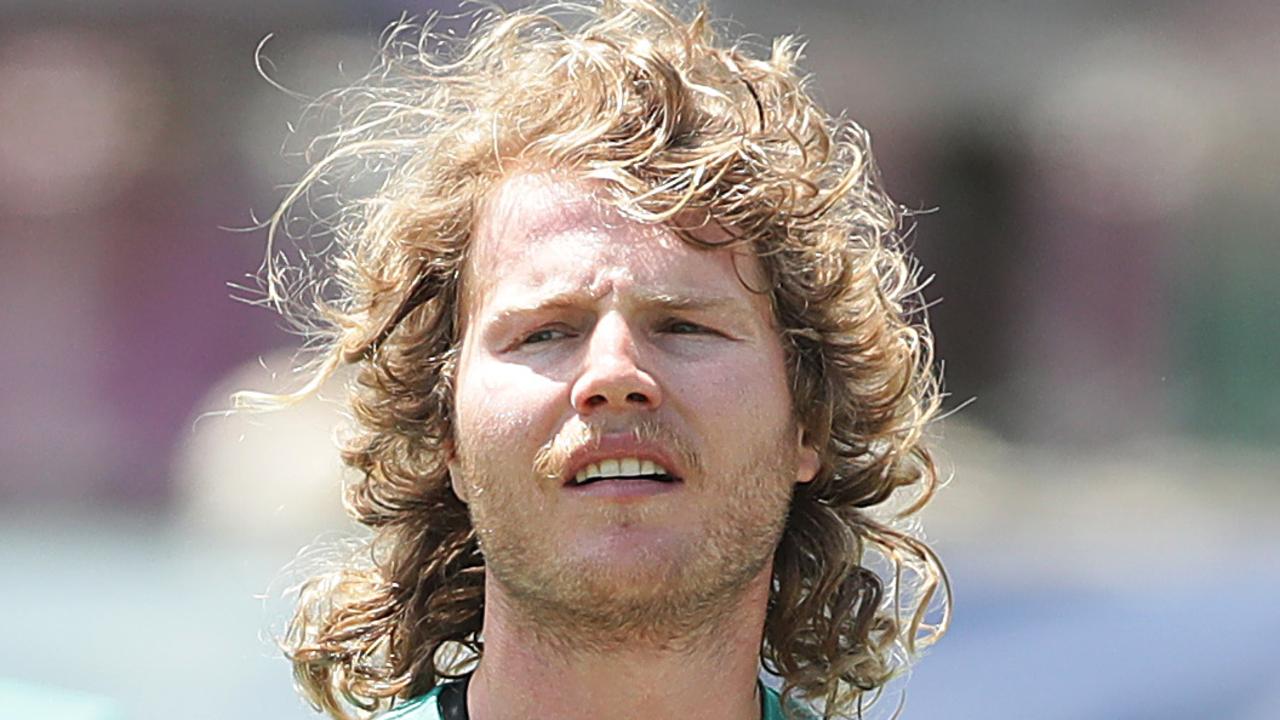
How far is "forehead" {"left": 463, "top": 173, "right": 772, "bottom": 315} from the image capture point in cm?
262

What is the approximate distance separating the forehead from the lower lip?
10.1 inches

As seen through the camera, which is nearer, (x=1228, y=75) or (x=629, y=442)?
(x=629, y=442)

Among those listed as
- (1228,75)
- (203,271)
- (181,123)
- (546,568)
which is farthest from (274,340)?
(546,568)

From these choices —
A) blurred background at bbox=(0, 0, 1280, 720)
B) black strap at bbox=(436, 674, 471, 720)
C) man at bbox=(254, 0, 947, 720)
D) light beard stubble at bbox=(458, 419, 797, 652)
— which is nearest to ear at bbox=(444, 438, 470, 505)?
man at bbox=(254, 0, 947, 720)

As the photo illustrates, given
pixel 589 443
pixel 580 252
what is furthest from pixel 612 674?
pixel 580 252

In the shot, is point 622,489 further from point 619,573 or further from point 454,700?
point 454,700

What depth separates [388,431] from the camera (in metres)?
3.04

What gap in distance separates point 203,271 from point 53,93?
38.9 inches

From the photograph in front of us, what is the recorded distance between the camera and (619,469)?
2527 mm

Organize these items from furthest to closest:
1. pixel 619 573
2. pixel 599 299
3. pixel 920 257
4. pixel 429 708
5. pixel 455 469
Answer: pixel 920 257, pixel 455 469, pixel 429 708, pixel 599 299, pixel 619 573

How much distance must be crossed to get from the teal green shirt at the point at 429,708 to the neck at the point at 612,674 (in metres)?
0.06

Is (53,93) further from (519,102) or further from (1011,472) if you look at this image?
(519,102)

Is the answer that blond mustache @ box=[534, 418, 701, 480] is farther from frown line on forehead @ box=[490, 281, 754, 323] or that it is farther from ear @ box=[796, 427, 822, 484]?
ear @ box=[796, 427, 822, 484]

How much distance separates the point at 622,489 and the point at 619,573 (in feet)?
0.34
